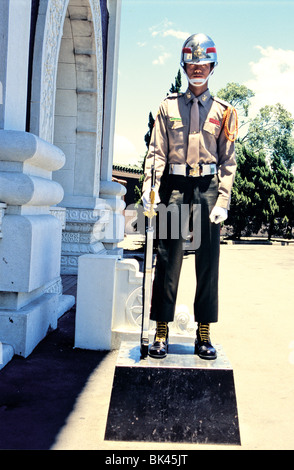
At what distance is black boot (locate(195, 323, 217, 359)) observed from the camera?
297cm

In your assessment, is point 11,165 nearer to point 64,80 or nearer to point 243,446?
point 243,446

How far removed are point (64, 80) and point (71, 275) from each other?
3227 mm

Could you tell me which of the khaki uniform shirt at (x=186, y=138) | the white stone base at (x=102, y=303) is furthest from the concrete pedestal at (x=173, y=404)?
the white stone base at (x=102, y=303)

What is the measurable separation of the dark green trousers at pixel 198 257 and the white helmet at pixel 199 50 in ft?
2.30

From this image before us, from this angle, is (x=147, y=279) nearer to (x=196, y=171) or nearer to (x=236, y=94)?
(x=196, y=171)

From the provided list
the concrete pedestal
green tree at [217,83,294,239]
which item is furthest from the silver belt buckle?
green tree at [217,83,294,239]

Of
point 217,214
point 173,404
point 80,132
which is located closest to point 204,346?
point 173,404

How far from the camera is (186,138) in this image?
10.2ft

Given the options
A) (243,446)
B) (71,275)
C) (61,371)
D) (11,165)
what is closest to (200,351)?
(243,446)

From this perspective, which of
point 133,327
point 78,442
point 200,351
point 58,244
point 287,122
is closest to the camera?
point 78,442

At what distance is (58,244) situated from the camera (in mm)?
4945

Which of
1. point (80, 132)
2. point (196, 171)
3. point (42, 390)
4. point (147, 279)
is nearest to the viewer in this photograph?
point (147, 279)

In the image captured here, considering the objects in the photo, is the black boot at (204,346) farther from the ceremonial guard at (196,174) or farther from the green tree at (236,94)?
the green tree at (236,94)

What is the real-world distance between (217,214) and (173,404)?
43.3 inches
